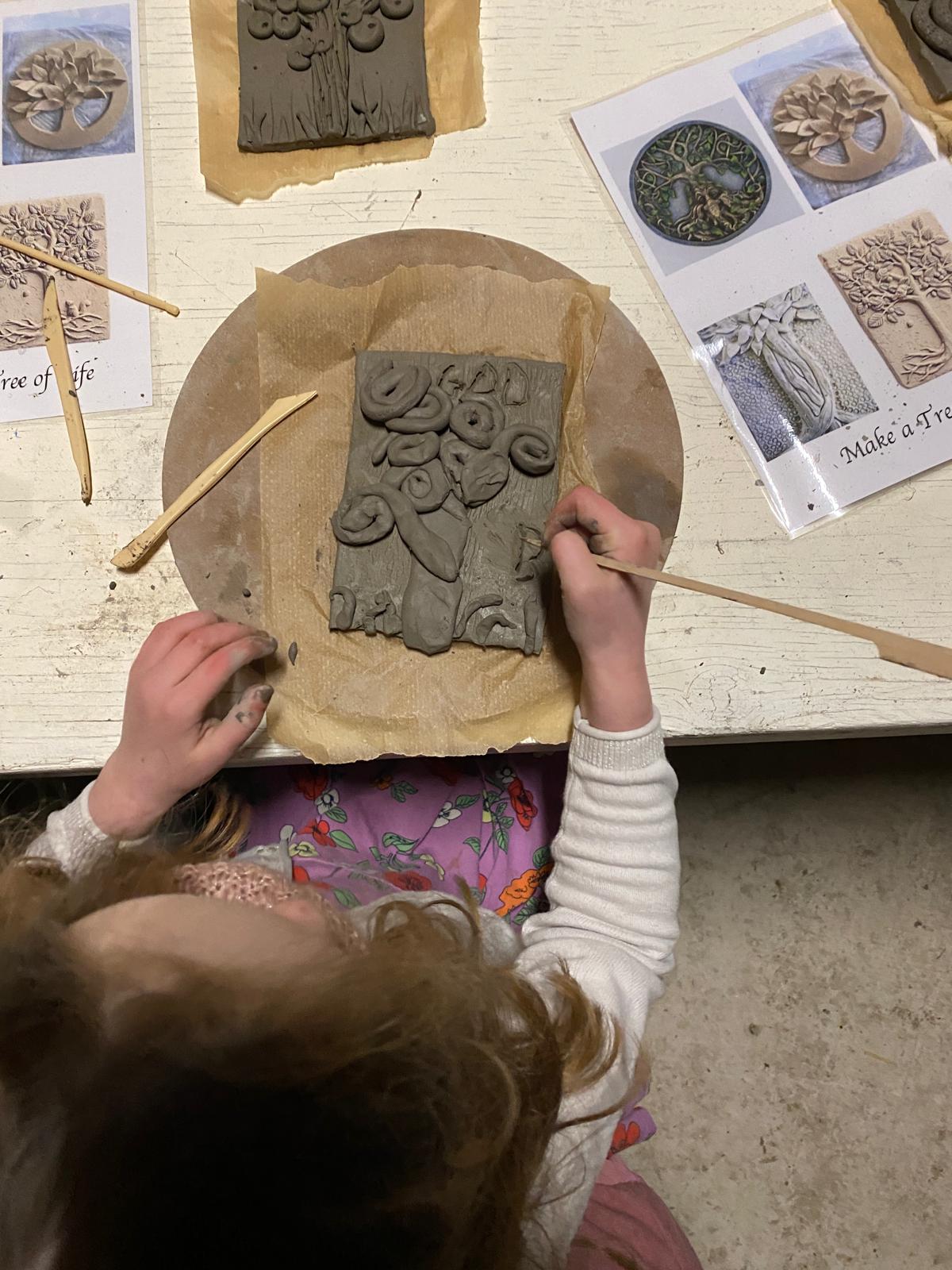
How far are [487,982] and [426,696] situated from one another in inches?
12.0

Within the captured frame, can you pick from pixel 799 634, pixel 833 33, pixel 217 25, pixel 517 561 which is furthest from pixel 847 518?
pixel 217 25

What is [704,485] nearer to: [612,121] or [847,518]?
[847,518]

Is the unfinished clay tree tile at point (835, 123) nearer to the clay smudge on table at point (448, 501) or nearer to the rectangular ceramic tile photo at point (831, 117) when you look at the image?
the rectangular ceramic tile photo at point (831, 117)

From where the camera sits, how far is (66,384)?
3.12ft

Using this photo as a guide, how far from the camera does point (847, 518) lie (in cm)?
91

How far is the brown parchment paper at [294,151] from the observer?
99 centimetres

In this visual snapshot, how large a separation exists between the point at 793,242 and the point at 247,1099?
101cm

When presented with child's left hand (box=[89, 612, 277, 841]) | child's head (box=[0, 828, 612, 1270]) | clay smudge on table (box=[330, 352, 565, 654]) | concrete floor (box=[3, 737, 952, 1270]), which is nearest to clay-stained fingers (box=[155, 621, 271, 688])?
child's left hand (box=[89, 612, 277, 841])

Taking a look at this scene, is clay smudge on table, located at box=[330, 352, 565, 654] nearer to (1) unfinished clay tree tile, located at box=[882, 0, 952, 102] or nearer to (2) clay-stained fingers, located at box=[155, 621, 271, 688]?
(2) clay-stained fingers, located at box=[155, 621, 271, 688]

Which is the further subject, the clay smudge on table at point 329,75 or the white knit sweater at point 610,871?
the clay smudge on table at point 329,75

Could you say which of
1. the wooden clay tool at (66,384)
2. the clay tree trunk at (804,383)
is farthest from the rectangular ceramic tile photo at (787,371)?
the wooden clay tool at (66,384)

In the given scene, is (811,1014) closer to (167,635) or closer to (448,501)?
(448,501)

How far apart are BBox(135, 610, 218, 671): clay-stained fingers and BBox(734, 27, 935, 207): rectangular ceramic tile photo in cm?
84

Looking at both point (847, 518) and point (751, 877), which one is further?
point (751, 877)
